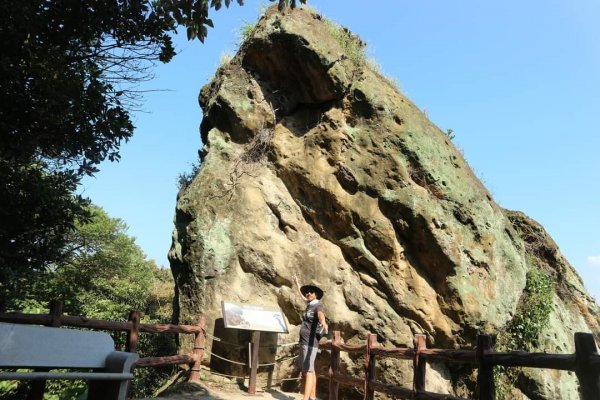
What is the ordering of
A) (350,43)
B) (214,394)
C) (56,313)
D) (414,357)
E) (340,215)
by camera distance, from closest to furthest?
1. (56,313)
2. (414,357)
3. (214,394)
4. (340,215)
5. (350,43)

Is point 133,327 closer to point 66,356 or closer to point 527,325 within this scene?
point 66,356

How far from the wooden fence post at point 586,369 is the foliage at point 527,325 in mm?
6474

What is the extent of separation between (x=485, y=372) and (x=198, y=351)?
485 cm

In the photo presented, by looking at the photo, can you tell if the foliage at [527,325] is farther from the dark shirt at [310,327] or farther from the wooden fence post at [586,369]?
the wooden fence post at [586,369]

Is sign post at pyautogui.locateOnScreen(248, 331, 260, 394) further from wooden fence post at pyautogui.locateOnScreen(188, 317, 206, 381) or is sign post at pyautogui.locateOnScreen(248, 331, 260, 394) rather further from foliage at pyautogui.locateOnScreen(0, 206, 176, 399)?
foliage at pyautogui.locateOnScreen(0, 206, 176, 399)

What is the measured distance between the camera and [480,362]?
5238 millimetres

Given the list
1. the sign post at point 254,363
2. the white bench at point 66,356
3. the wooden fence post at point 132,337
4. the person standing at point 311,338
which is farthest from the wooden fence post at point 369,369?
the white bench at point 66,356

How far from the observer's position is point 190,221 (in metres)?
9.55

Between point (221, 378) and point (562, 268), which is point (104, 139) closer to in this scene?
point (221, 378)

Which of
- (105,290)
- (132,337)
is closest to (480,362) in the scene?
(132,337)

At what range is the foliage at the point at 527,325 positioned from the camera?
32.9ft

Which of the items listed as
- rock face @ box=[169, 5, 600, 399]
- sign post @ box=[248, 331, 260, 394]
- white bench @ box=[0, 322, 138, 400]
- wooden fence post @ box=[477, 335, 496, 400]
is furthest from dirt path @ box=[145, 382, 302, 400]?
white bench @ box=[0, 322, 138, 400]

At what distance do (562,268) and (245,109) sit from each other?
1017 cm

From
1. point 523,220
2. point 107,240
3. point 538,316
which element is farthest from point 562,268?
point 107,240
